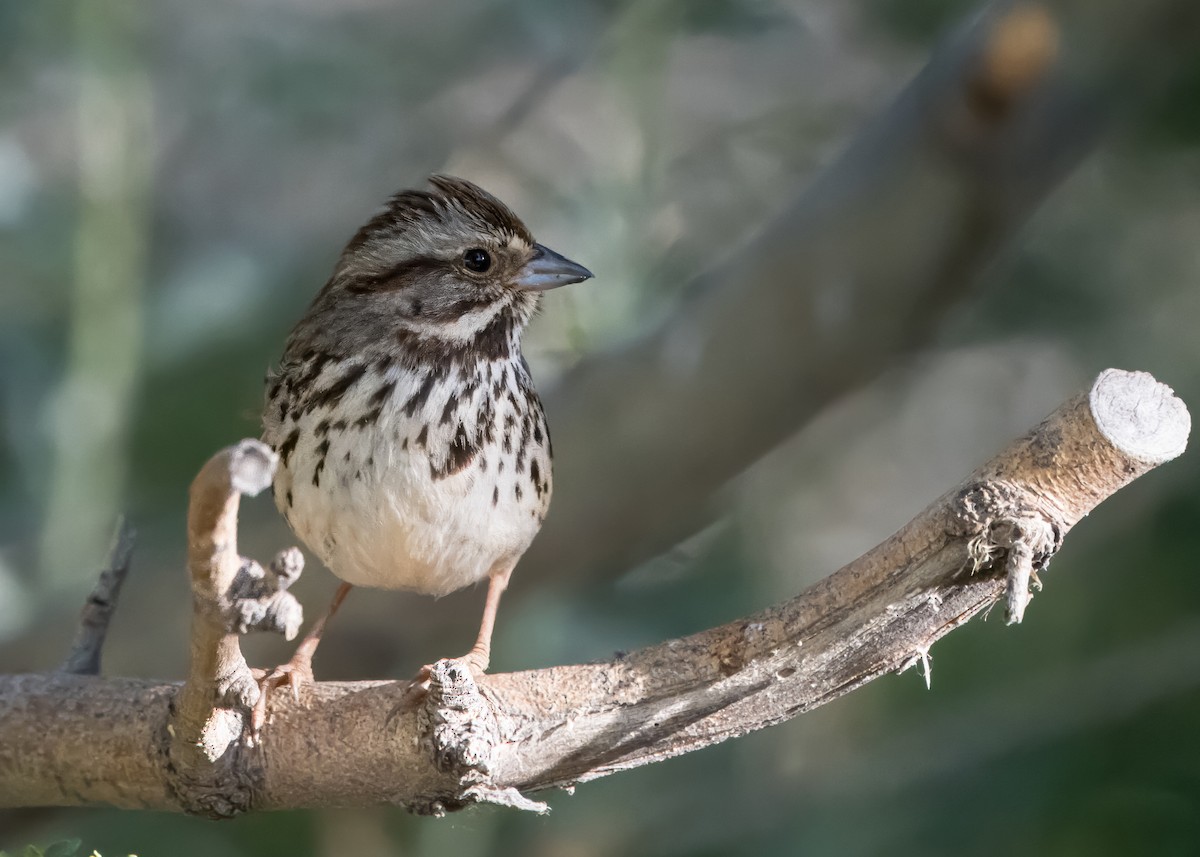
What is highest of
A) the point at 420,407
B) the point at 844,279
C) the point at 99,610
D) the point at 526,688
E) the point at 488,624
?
the point at 844,279

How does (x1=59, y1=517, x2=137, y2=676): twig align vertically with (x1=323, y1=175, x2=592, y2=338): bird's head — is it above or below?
below

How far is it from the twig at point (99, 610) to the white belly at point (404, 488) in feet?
1.62

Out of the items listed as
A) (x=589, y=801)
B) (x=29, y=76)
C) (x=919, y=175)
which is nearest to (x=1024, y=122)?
(x=919, y=175)

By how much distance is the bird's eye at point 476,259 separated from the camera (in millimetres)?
4172

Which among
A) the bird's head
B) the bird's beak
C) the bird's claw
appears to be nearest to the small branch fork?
the bird's claw

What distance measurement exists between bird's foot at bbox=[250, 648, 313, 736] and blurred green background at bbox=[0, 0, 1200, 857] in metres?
1.15

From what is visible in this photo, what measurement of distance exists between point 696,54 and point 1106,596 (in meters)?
3.16

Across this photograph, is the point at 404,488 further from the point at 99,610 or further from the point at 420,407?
the point at 99,610

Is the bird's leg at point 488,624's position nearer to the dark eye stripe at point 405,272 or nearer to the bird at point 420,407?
the bird at point 420,407

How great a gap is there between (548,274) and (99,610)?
1.49 metres

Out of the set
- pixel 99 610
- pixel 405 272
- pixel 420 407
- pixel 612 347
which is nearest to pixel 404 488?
pixel 420 407

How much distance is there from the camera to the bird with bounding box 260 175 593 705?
3.82m

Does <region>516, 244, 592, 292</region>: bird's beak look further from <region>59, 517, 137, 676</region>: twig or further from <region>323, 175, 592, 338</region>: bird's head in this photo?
<region>59, 517, 137, 676</region>: twig

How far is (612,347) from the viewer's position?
5.31 m
